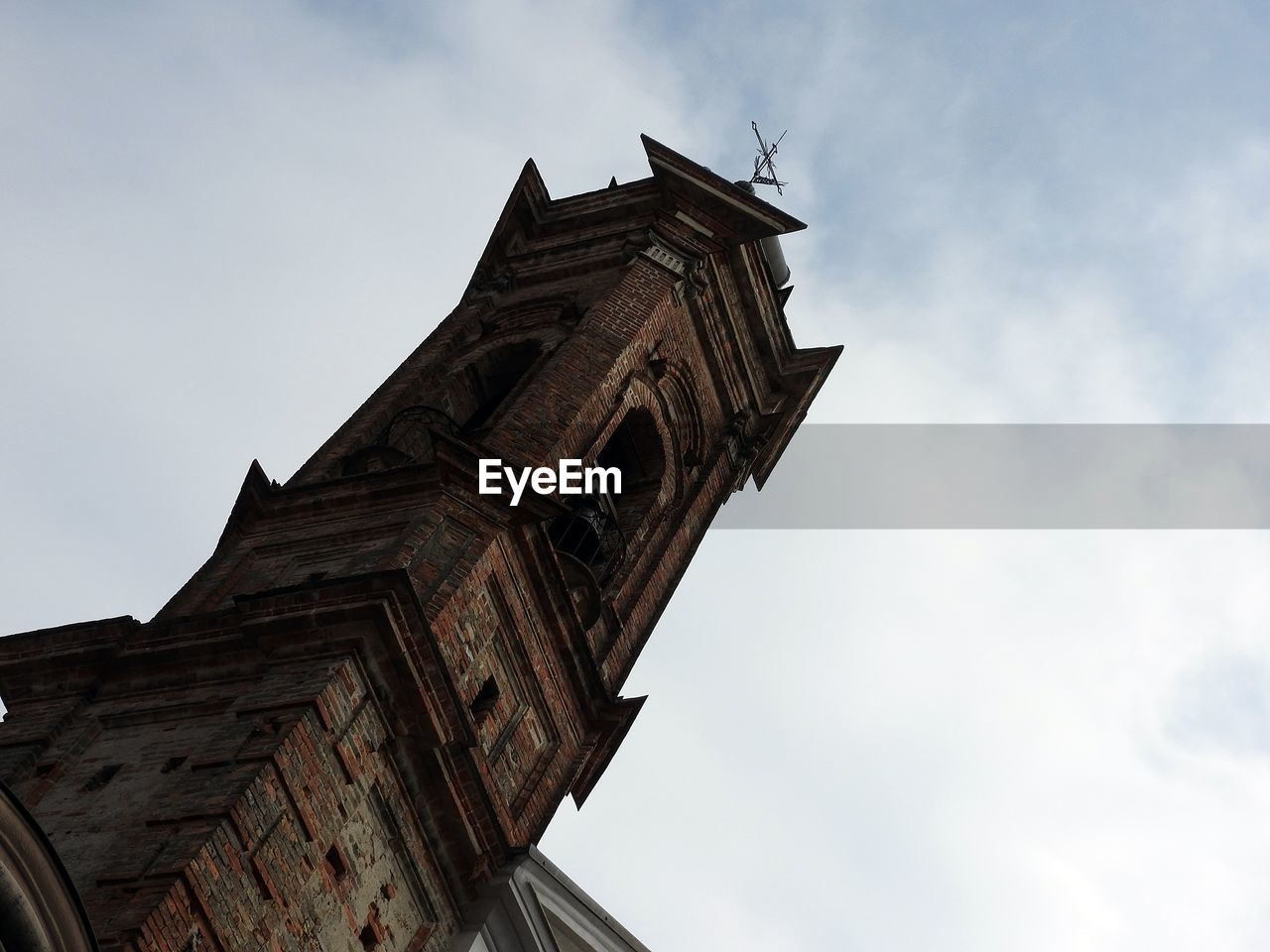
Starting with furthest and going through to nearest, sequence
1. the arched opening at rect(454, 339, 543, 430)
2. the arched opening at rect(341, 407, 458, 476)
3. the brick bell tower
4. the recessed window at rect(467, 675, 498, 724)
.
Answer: the arched opening at rect(454, 339, 543, 430) → the arched opening at rect(341, 407, 458, 476) → the recessed window at rect(467, 675, 498, 724) → the brick bell tower

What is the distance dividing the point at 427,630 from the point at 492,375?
7.31 meters

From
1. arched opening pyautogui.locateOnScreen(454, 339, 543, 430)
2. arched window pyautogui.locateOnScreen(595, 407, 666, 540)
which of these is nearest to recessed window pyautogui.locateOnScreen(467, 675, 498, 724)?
arched window pyautogui.locateOnScreen(595, 407, 666, 540)

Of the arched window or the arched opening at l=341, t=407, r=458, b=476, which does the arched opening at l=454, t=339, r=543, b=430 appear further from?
the arched window

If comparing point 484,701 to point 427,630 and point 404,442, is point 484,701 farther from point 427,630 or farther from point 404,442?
point 404,442

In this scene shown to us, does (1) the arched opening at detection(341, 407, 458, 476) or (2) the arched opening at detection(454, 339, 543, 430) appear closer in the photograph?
(1) the arched opening at detection(341, 407, 458, 476)

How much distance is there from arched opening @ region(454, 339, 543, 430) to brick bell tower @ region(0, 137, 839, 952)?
0.04m

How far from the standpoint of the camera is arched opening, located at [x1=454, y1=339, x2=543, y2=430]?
2038 cm

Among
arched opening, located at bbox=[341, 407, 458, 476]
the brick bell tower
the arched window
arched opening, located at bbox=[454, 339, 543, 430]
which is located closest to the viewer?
the brick bell tower

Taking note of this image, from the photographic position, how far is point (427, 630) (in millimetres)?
14055

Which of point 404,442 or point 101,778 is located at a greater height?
point 404,442

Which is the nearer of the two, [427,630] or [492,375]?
[427,630]

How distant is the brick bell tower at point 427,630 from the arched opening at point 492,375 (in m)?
0.04

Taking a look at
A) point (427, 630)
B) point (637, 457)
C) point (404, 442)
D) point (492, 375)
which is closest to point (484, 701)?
point (427, 630)

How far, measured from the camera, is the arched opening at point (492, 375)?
66.8 ft
